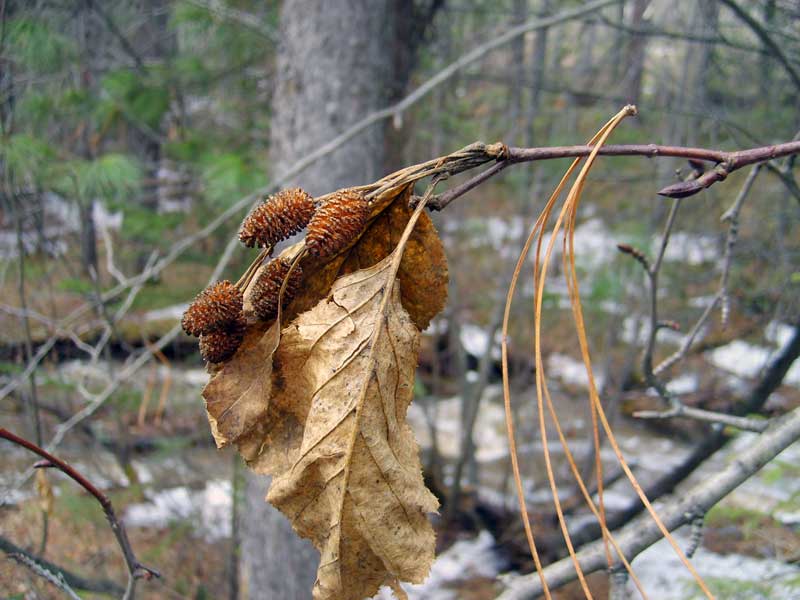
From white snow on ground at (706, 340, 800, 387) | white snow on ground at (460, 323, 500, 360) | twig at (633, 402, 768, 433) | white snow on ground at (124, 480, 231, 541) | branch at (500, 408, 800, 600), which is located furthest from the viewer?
white snow on ground at (460, 323, 500, 360)

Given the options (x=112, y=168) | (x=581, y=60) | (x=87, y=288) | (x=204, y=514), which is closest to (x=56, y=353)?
(x=87, y=288)

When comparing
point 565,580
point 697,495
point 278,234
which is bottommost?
point 565,580

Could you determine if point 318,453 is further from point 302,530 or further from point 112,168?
point 112,168

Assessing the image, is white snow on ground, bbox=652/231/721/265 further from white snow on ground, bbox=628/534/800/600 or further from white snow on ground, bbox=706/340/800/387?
white snow on ground, bbox=628/534/800/600

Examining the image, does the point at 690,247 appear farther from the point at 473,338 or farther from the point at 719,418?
the point at 719,418

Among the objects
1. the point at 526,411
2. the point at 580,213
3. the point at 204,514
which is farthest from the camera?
the point at 580,213

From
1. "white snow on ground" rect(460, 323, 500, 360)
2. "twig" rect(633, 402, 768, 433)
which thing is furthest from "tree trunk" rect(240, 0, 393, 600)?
"white snow on ground" rect(460, 323, 500, 360)

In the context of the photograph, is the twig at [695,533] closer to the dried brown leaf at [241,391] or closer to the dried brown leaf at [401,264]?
the dried brown leaf at [401,264]
